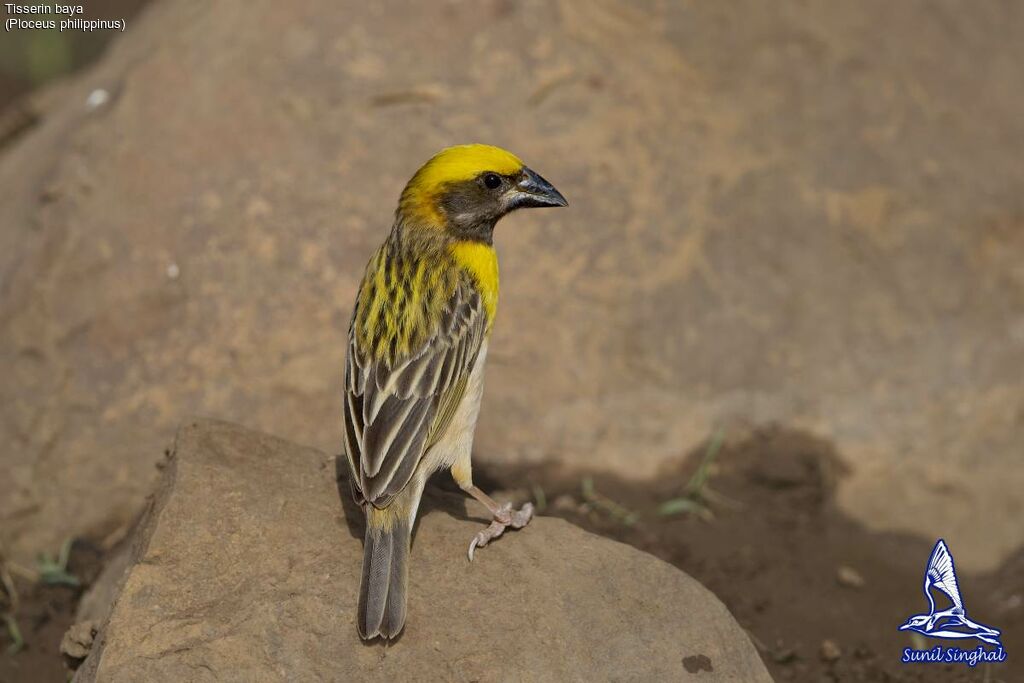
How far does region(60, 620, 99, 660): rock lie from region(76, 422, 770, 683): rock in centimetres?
45

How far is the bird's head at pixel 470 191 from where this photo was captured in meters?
4.86

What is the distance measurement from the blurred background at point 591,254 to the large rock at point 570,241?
0.02m

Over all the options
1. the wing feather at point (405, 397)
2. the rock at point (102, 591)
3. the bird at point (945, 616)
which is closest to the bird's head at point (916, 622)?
the bird at point (945, 616)

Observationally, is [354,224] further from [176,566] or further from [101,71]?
[176,566]

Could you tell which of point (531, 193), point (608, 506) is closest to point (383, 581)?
point (531, 193)

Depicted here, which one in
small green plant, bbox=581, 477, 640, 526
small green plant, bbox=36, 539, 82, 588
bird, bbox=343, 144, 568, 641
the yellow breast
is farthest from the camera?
small green plant, bbox=581, 477, 640, 526

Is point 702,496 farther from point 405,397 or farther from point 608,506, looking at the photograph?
point 405,397

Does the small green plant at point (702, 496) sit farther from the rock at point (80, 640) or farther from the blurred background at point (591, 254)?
the rock at point (80, 640)

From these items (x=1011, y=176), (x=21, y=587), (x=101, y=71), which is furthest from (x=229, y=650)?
(x=1011, y=176)

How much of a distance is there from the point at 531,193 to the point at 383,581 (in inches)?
72.5

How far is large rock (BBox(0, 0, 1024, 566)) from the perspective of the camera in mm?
5867

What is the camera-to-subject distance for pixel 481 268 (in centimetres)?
496

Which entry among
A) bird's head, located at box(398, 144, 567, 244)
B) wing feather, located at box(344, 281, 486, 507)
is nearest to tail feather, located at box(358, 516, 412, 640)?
wing feather, located at box(344, 281, 486, 507)

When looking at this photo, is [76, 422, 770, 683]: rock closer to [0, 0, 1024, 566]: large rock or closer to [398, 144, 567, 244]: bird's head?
[398, 144, 567, 244]: bird's head
